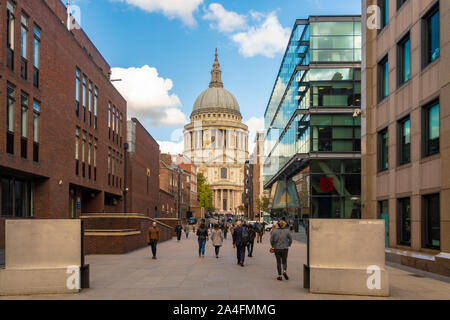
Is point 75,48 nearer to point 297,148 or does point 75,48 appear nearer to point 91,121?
point 91,121

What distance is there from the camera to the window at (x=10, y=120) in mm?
21234

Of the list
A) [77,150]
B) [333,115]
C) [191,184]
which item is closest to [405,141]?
[333,115]

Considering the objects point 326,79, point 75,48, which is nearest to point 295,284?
point 75,48

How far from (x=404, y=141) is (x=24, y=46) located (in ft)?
58.7

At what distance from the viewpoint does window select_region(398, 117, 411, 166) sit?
2016 cm

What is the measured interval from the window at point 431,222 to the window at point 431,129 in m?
1.70

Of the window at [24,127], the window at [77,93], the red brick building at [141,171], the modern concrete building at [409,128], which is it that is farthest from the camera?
the red brick building at [141,171]

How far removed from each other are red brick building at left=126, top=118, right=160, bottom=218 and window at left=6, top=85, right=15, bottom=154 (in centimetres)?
2415

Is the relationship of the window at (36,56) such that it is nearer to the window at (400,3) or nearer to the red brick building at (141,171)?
the window at (400,3)

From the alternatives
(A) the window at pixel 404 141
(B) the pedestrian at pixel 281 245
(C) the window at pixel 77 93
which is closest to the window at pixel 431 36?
(A) the window at pixel 404 141

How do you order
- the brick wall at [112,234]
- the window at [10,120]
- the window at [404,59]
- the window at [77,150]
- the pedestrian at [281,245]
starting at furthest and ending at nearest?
the window at [77,150] → the brick wall at [112,234] → the window at [10,120] → the window at [404,59] → the pedestrian at [281,245]

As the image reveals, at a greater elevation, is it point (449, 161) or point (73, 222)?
point (449, 161)
